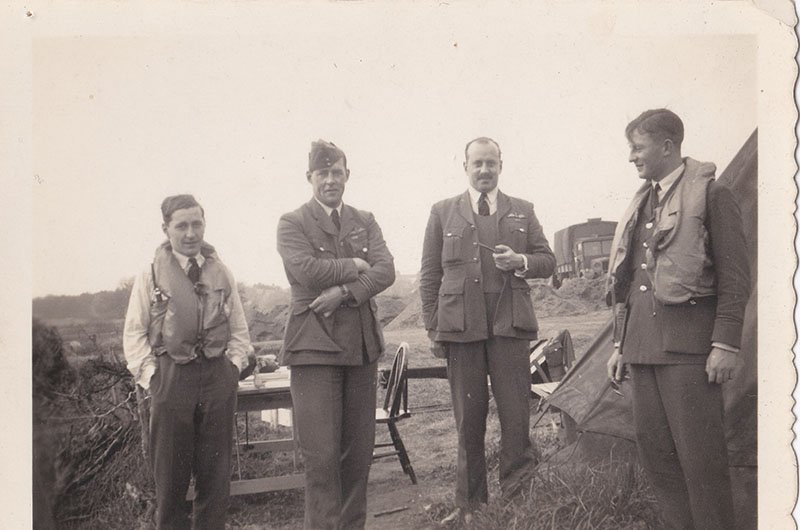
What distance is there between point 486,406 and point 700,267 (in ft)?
3.85

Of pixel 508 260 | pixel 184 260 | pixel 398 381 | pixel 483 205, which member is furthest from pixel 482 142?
pixel 184 260

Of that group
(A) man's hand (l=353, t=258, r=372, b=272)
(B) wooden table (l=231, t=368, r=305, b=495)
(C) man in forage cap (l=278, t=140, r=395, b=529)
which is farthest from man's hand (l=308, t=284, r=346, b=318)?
(B) wooden table (l=231, t=368, r=305, b=495)

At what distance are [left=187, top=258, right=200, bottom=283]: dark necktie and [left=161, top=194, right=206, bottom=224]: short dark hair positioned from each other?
0.76 feet

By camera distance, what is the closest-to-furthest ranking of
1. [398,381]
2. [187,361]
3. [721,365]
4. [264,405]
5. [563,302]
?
1. [721,365]
2. [187,361]
3. [264,405]
4. [398,381]
5. [563,302]

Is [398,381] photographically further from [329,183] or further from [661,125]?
[661,125]

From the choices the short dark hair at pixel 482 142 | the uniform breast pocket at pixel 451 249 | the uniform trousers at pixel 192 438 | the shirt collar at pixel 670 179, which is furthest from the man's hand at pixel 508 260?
the uniform trousers at pixel 192 438

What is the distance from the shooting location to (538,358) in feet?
15.8

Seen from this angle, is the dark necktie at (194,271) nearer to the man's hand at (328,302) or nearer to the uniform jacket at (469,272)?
the man's hand at (328,302)

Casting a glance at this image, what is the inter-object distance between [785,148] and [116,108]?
10.6 feet

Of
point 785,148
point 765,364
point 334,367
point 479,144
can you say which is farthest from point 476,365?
point 785,148

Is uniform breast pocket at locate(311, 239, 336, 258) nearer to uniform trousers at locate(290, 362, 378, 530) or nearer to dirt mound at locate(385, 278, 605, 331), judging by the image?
uniform trousers at locate(290, 362, 378, 530)

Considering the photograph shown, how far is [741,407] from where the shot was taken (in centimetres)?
304

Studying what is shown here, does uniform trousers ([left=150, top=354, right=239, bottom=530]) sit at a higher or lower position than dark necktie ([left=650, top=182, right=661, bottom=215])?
lower

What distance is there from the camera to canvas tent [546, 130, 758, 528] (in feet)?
9.87
